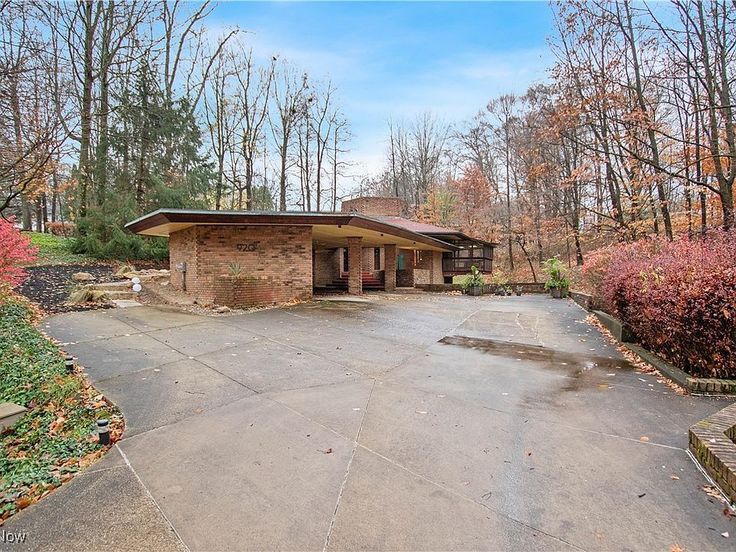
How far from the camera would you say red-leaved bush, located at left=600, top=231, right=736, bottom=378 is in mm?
4188

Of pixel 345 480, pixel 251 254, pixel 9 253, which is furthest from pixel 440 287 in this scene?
pixel 345 480

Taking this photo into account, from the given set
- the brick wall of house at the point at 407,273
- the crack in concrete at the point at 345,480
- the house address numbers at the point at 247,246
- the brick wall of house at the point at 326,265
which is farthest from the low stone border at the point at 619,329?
the brick wall of house at the point at 326,265

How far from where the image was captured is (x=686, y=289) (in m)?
4.48

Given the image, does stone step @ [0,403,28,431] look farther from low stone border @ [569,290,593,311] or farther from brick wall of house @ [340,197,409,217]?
brick wall of house @ [340,197,409,217]

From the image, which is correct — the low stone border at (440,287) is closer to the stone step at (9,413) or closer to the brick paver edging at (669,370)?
the brick paver edging at (669,370)

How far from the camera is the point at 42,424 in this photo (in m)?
3.48

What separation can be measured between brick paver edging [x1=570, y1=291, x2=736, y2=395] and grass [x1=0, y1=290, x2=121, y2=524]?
19.7ft

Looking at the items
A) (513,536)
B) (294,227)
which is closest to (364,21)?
(294,227)

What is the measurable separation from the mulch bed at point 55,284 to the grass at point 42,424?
4.01 meters

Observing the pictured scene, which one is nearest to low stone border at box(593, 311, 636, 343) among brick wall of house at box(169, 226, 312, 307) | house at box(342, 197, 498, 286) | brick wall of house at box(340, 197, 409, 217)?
brick wall of house at box(169, 226, 312, 307)

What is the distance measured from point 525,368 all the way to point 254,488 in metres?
3.99

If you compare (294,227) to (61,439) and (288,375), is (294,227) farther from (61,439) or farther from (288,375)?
(61,439)

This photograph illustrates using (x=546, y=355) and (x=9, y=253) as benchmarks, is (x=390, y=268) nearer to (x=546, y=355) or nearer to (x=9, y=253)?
(x=546, y=355)

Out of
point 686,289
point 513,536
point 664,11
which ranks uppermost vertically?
point 664,11
